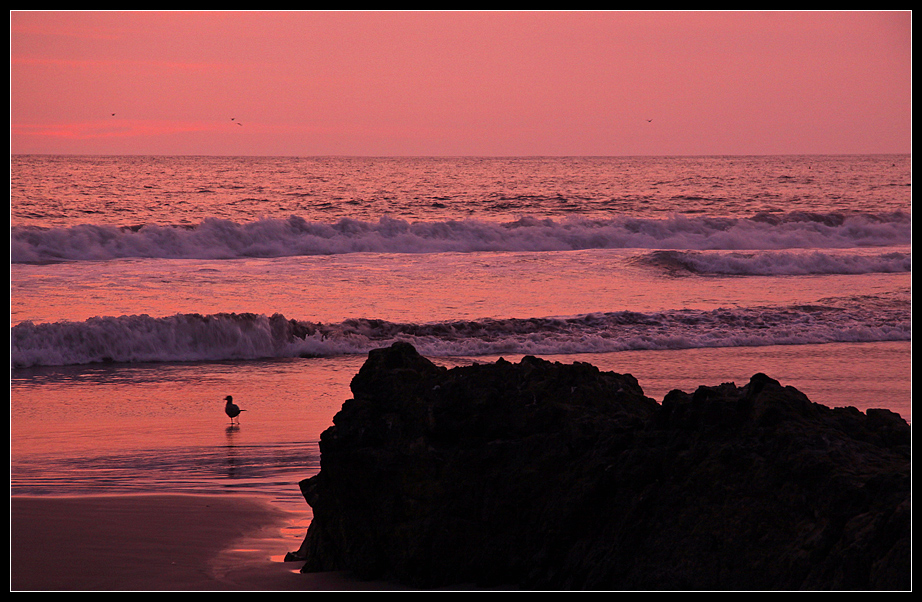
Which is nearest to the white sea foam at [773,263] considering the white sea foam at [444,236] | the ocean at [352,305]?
the ocean at [352,305]

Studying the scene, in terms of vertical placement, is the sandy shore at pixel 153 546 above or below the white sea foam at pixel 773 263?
below

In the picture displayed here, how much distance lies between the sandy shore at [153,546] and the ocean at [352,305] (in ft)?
1.25

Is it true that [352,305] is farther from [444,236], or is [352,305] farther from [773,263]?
[444,236]

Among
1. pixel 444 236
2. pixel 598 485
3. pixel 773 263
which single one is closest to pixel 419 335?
pixel 598 485

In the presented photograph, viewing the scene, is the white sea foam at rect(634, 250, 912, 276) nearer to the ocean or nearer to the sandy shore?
the ocean

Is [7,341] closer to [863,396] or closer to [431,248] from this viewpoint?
[863,396]

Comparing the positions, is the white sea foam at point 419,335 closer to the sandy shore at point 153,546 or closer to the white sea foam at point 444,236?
the sandy shore at point 153,546

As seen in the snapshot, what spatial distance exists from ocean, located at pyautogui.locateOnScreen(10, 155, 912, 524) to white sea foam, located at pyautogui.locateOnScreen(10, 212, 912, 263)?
0.12 m

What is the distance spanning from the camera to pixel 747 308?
650 inches

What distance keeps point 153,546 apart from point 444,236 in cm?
2577

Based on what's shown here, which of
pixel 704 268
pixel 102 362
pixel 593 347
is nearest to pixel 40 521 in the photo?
pixel 102 362

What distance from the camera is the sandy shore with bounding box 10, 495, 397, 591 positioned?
4453mm

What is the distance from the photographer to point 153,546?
5.18m

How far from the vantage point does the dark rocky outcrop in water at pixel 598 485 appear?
11.8ft
